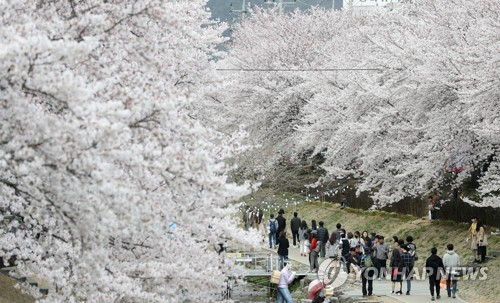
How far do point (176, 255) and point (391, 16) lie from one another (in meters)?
29.3

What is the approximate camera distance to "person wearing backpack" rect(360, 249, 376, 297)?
21.4 meters

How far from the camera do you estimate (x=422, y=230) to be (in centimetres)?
2975

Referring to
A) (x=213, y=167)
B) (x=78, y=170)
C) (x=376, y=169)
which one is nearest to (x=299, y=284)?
(x=376, y=169)

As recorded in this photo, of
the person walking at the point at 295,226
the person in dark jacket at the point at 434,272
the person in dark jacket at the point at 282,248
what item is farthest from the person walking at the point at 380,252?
the person walking at the point at 295,226

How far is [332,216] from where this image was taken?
3881 centimetres

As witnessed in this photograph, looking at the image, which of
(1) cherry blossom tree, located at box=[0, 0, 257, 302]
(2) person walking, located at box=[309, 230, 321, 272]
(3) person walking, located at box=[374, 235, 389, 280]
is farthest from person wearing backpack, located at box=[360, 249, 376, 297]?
(1) cherry blossom tree, located at box=[0, 0, 257, 302]

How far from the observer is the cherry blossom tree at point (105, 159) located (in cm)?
859

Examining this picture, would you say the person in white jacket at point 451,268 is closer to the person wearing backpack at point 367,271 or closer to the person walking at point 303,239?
the person wearing backpack at point 367,271

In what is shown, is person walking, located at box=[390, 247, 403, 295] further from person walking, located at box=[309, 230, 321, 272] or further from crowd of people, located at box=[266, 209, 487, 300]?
person walking, located at box=[309, 230, 321, 272]

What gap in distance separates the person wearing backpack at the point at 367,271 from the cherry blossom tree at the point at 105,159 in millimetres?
9277

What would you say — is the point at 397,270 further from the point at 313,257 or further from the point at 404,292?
the point at 313,257

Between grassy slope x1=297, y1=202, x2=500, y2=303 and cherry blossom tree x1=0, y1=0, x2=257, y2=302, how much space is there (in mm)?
10748

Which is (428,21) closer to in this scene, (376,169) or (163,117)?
(376,169)

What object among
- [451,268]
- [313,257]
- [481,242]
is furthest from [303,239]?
[451,268]
